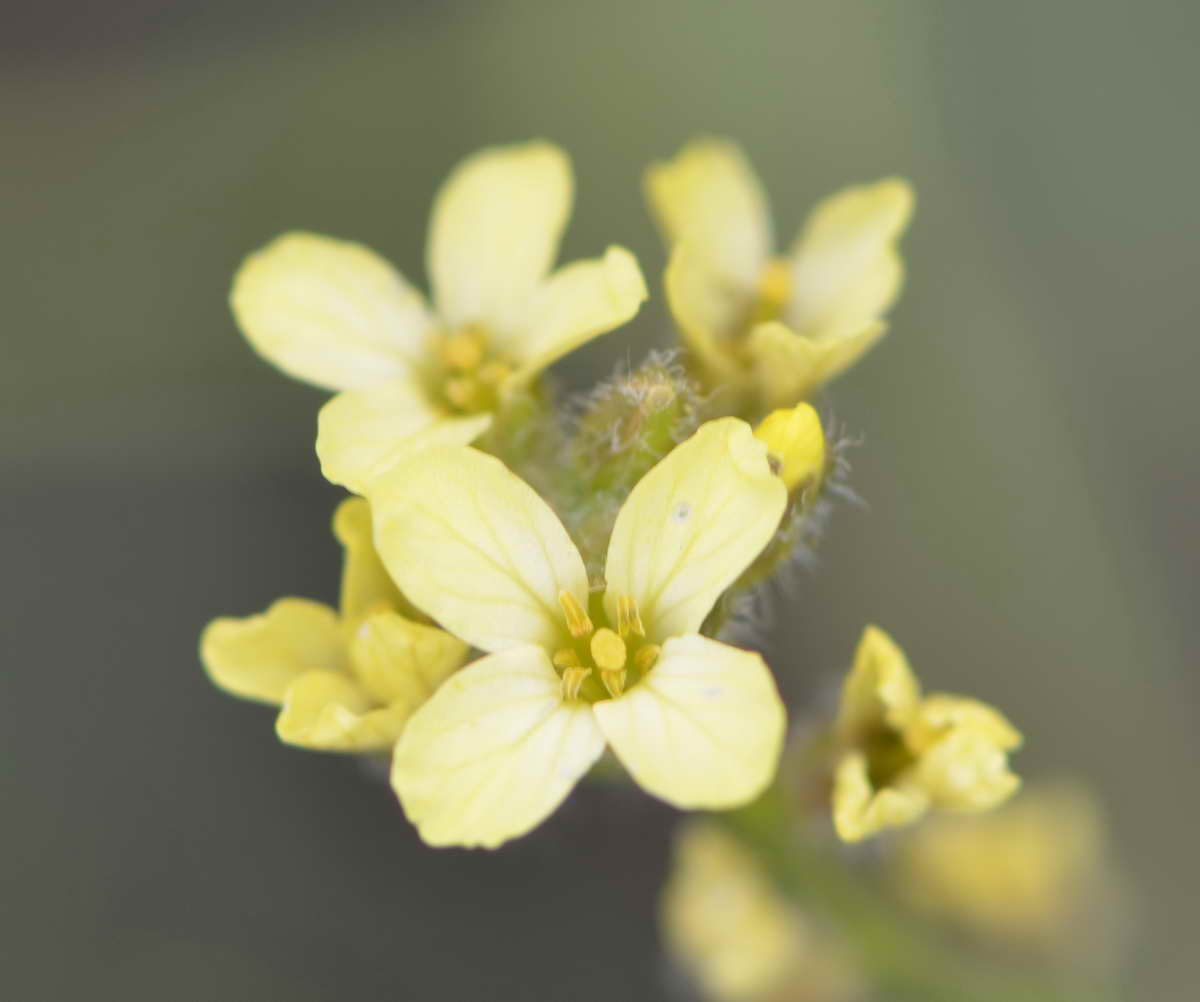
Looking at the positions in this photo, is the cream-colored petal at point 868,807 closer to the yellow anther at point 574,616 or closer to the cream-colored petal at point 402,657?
the yellow anther at point 574,616

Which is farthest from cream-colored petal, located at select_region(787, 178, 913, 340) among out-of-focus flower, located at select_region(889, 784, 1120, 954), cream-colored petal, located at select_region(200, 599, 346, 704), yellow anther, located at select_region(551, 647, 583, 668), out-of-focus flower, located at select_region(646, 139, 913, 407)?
out-of-focus flower, located at select_region(889, 784, 1120, 954)

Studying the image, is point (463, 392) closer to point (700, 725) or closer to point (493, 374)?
point (493, 374)

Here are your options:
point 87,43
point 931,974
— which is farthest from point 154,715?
point 931,974

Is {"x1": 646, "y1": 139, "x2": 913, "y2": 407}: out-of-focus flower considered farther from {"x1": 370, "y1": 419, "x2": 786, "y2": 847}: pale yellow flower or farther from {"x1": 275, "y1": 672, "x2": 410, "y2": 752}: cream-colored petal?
{"x1": 275, "y1": 672, "x2": 410, "y2": 752}: cream-colored petal

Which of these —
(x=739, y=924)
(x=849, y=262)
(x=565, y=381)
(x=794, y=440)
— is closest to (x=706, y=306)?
(x=849, y=262)

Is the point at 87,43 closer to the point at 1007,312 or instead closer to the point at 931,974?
the point at 1007,312

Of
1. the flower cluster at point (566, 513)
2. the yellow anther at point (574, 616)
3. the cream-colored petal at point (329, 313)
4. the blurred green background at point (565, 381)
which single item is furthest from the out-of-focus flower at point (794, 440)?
the blurred green background at point (565, 381)
